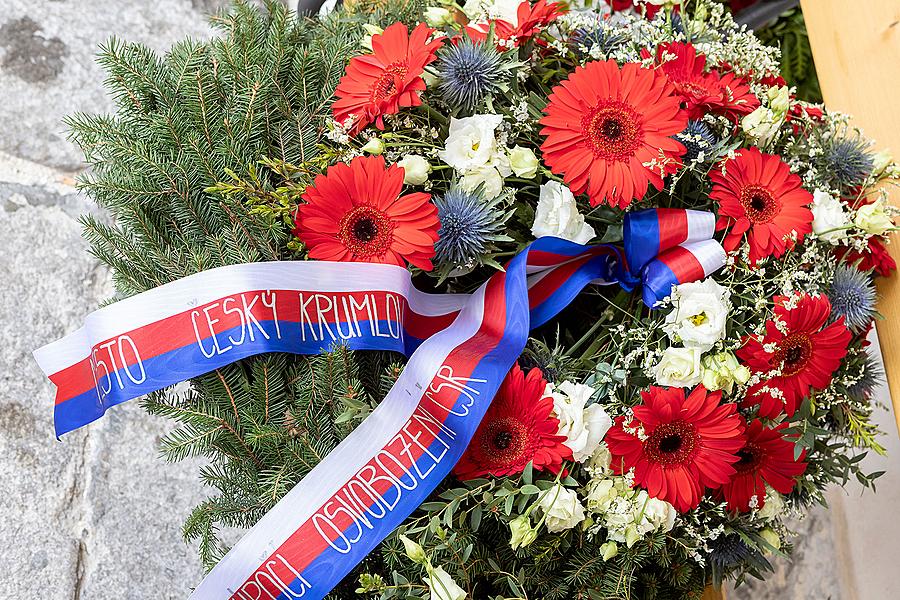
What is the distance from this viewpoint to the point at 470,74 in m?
0.85

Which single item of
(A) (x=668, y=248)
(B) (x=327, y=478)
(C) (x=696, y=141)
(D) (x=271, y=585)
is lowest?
(D) (x=271, y=585)

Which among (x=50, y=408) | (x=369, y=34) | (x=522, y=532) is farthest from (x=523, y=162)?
(x=50, y=408)

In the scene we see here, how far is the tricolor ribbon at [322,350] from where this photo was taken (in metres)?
0.77

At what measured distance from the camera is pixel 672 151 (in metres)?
0.79

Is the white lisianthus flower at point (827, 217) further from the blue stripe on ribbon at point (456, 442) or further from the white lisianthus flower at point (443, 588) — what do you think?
the white lisianthus flower at point (443, 588)

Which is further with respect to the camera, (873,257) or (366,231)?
(873,257)

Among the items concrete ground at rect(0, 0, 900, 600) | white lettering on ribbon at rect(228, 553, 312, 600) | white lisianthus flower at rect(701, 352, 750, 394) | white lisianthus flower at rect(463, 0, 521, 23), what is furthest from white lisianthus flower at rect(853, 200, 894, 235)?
concrete ground at rect(0, 0, 900, 600)

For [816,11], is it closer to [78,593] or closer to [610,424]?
[610,424]

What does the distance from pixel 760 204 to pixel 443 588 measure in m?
0.53

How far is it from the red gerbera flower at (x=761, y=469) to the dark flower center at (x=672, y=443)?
0.28 ft

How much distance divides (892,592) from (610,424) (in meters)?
1.24

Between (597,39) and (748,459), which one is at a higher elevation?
A: (597,39)

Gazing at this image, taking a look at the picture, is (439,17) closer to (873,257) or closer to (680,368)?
(680,368)

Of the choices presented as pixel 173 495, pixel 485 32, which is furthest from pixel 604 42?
pixel 173 495
